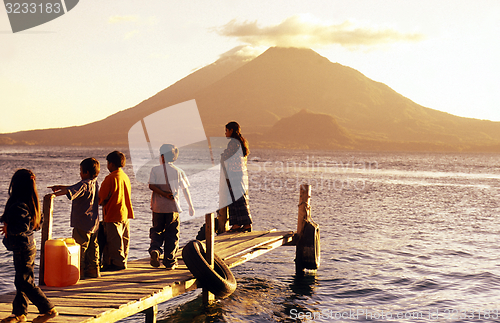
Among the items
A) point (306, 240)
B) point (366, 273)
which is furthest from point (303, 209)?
point (366, 273)

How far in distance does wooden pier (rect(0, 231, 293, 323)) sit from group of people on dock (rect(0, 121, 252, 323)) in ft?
0.66

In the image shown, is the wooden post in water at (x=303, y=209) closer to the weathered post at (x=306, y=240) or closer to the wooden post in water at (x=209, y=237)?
the weathered post at (x=306, y=240)

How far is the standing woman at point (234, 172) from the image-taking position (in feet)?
29.3

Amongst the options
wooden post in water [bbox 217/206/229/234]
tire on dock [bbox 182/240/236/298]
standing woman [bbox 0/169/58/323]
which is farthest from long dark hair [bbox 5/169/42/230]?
wooden post in water [bbox 217/206/229/234]

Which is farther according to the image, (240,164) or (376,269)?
(376,269)

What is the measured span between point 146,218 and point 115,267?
42.4 ft

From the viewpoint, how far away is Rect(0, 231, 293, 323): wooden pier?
5062 millimetres

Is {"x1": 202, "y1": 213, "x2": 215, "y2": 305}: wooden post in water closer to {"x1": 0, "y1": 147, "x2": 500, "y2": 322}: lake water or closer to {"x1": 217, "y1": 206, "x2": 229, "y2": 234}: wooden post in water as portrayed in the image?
{"x1": 0, "y1": 147, "x2": 500, "y2": 322}: lake water

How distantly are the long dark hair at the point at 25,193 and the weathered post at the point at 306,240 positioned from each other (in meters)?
7.25

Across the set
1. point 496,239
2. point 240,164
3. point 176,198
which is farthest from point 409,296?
point 496,239

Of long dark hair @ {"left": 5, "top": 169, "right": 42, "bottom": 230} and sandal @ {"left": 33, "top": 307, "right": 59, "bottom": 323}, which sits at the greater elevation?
long dark hair @ {"left": 5, "top": 169, "right": 42, "bottom": 230}

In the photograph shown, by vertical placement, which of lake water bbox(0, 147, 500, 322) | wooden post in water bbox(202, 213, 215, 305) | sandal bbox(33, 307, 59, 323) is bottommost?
lake water bbox(0, 147, 500, 322)

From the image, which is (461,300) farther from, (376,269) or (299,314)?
(299,314)

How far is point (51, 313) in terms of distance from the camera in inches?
189
